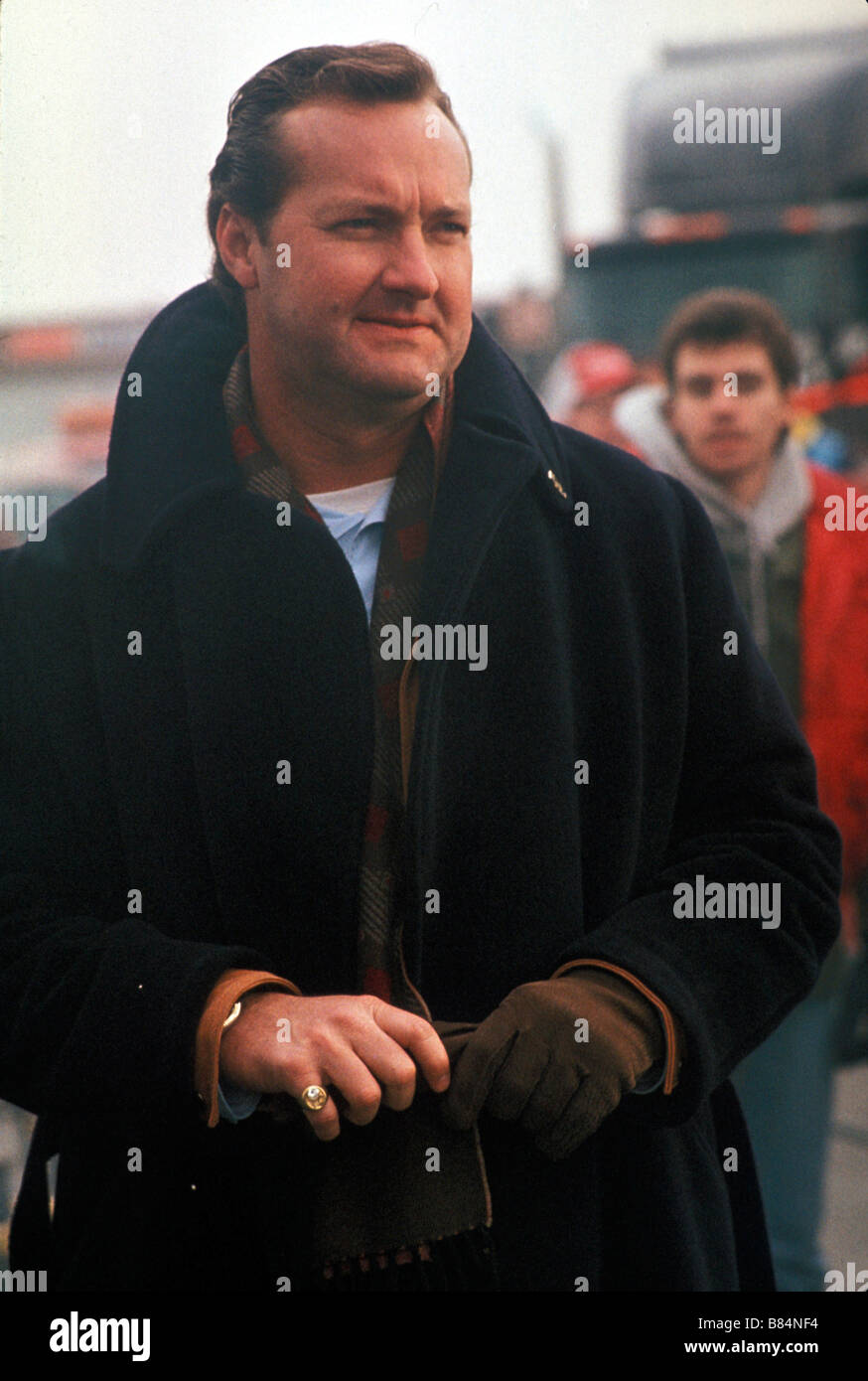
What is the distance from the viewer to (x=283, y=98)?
1562 millimetres

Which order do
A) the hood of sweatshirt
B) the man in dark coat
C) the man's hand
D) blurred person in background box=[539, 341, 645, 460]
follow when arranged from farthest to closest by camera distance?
blurred person in background box=[539, 341, 645, 460]
the hood of sweatshirt
the man in dark coat
the man's hand

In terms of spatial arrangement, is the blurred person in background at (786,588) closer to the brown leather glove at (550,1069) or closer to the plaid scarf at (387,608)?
the plaid scarf at (387,608)

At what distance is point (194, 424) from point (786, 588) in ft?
3.77

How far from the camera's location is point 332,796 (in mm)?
1526

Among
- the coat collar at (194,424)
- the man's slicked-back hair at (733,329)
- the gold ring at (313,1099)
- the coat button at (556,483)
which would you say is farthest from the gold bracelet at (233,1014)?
the man's slicked-back hair at (733,329)

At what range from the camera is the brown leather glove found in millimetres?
1382

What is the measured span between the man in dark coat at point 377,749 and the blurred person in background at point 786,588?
22.4 inches

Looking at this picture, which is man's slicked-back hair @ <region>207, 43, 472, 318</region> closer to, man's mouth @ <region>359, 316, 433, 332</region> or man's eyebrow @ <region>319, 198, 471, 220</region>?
man's eyebrow @ <region>319, 198, 471, 220</region>

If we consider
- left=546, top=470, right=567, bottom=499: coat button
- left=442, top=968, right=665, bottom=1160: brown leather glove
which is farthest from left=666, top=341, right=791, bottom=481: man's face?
left=442, top=968, right=665, bottom=1160: brown leather glove

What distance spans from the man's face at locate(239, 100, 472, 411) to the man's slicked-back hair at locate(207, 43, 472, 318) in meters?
0.02

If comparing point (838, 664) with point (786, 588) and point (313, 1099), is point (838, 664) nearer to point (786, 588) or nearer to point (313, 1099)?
point (786, 588)

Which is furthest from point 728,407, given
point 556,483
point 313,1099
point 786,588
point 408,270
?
point 313,1099

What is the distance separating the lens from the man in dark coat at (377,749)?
4.96 ft
